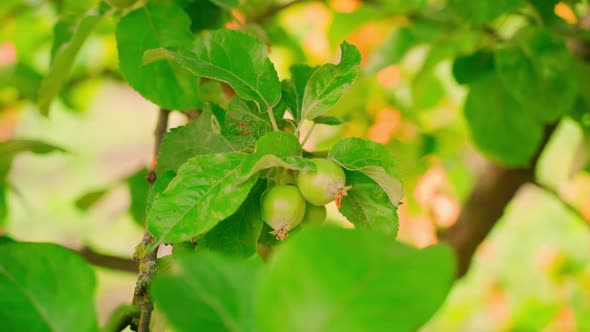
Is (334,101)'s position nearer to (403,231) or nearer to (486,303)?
(403,231)

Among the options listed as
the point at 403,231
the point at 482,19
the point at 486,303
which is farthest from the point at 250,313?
the point at 486,303

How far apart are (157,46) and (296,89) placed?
0.15m

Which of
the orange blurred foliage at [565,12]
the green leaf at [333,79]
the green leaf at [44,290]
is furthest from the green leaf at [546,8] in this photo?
the green leaf at [44,290]

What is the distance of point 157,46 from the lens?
589 mm

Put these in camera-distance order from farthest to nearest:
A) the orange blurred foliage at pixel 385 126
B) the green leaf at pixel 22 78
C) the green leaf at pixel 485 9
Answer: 1. the orange blurred foliage at pixel 385 126
2. the green leaf at pixel 22 78
3. the green leaf at pixel 485 9

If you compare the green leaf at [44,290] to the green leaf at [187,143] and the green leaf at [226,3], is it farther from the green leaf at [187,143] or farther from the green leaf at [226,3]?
the green leaf at [226,3]

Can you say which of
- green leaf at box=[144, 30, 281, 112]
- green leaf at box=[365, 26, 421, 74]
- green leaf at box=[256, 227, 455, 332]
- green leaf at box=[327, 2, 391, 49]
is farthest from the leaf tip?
green leaf at box=[327, 2, 391, 49]

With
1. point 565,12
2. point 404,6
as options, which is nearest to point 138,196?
point 404,6

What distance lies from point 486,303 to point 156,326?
1.56 m

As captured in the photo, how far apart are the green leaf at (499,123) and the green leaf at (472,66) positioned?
14 millimetres

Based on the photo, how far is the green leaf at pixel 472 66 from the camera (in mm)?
814

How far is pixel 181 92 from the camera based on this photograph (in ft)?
1.91

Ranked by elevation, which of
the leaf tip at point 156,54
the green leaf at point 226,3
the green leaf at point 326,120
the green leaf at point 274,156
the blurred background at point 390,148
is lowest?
the blurred background at point 390,148

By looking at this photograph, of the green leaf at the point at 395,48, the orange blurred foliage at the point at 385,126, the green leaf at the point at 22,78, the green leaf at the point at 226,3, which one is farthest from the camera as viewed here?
the orange blurred foliage at the point at 385,126
